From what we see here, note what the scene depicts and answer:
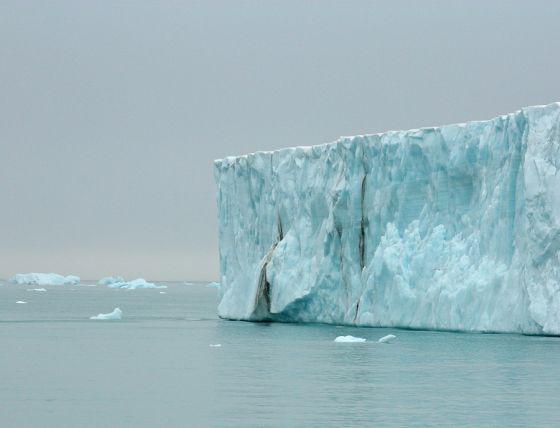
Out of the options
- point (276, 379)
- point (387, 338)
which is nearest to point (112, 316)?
point (387, 338)

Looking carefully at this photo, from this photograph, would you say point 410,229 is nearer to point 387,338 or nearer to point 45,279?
point 387,338

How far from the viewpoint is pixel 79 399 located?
1686 cm

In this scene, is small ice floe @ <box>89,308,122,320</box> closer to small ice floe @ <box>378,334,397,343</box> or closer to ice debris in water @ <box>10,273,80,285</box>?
small ice floe @ <box>378,334,397,343</box>

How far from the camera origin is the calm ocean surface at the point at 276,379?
15406 millimetres

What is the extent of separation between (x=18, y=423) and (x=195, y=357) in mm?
8532

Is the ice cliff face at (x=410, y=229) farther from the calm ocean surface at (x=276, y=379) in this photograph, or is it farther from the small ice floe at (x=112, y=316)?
the small ice floe at (x=112, y=316)

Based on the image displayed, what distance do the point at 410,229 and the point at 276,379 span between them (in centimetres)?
901

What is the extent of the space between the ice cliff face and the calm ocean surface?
767 millimetres

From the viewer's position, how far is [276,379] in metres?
19.4

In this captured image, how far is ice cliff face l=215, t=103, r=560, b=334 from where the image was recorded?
24.5 m

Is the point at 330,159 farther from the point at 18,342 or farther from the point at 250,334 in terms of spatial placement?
the point at 18,342

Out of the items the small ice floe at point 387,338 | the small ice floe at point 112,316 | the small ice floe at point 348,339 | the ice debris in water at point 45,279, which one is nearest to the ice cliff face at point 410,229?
the small ice floe at point 387,338

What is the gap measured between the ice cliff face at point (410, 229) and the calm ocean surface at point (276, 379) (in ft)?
2.52

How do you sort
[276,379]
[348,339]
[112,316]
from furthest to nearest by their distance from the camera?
[112,316] < [348,339] < [276,379]
